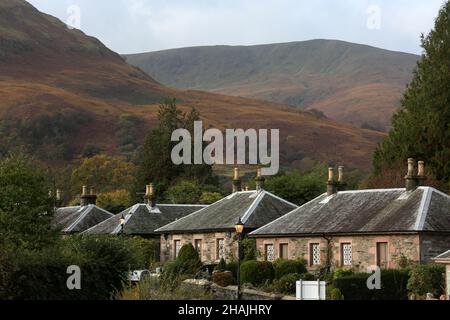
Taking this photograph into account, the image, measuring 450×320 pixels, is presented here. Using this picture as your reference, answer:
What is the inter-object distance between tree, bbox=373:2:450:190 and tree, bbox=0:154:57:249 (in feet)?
88.6

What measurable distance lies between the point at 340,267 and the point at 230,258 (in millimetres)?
9005

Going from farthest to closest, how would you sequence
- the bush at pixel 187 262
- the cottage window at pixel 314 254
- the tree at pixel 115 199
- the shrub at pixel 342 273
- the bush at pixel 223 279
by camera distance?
the tree at pixel 115 199
the bush at pixel 187 262
the cottage window at pixel 314 254
the bush at pixel 223 279
the shrub at pixel 342 273

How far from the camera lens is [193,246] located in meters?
61.2

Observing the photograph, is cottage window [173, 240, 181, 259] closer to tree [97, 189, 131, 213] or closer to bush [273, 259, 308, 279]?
bush [273, 259, 308, 279]

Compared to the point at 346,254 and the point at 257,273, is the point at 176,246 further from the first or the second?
the point at 346,254

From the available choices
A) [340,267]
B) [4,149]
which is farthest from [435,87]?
[4,149]

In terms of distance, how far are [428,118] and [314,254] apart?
22898 millimetres

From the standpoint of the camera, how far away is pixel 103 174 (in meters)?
148

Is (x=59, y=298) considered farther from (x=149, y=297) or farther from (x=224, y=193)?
(x=224, y=193)

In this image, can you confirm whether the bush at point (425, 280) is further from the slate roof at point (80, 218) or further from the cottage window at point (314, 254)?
the slate roof at point (80, 218)

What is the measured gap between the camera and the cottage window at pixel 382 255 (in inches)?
1923

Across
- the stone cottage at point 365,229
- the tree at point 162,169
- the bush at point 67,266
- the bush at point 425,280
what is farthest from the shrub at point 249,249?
the tree at point 162,169

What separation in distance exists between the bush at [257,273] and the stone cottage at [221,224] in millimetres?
7204

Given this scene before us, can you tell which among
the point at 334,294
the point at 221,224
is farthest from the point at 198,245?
the point at 334,294
